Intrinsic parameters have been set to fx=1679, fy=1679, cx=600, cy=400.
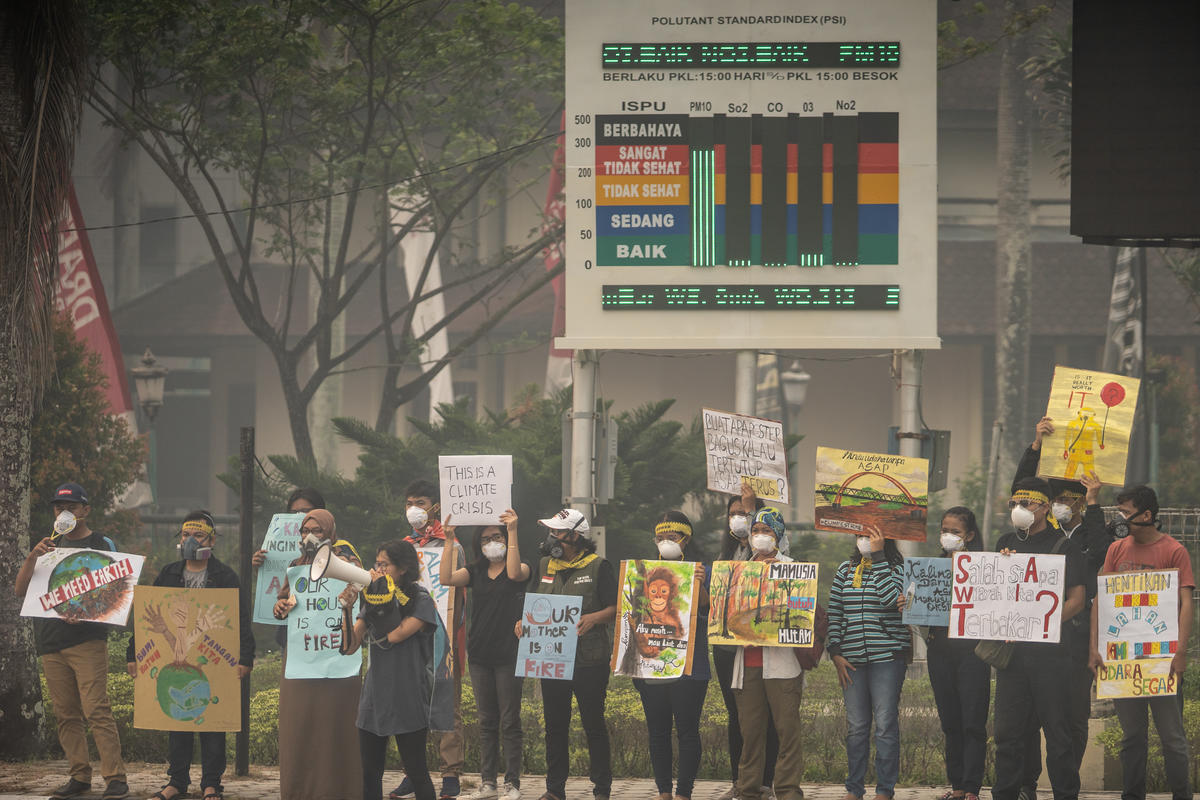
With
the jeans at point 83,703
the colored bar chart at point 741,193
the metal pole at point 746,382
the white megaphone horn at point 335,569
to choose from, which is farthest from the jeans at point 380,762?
the metal pole at point 746,382

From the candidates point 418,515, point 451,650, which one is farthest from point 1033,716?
point 418,515

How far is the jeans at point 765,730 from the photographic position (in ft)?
33.1

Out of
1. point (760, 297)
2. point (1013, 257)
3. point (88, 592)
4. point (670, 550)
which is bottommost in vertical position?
point (88, 592)

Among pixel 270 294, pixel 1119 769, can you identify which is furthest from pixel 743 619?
pixel 270 294

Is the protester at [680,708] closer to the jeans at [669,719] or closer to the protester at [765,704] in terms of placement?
the jeans at [669,719]

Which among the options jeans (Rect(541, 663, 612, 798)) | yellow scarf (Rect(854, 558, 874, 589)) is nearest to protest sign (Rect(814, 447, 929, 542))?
yellow scarf (Rect(854, 558, 874, 589))

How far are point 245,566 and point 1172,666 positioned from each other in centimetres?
631

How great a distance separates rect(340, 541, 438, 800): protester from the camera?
9.41 metres

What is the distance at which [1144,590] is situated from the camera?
979 cm

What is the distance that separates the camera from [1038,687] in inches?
391

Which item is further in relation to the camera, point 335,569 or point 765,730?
point 765,730

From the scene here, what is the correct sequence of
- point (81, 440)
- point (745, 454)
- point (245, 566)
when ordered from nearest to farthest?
point (745, 454) → point (245, 566) → point (81, 440)

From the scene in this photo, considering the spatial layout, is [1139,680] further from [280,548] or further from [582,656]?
[280,548]

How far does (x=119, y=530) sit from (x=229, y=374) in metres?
17.0
